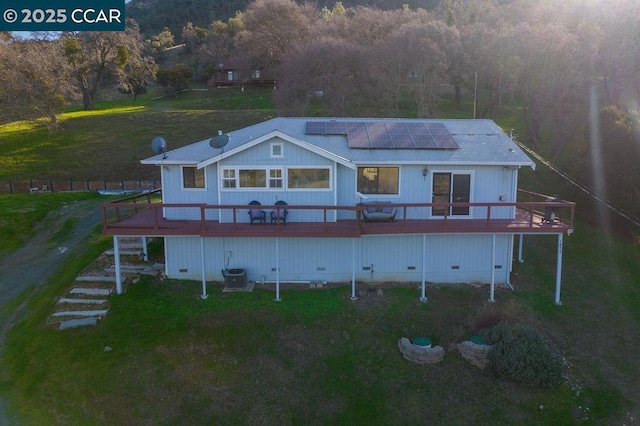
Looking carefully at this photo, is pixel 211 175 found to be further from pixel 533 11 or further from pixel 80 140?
pixel 533 11

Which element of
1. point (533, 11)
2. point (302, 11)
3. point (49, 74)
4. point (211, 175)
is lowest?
point (211, 175)

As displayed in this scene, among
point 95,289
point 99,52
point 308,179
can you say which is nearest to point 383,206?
point 308,179

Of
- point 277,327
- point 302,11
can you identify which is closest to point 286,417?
point 277,327

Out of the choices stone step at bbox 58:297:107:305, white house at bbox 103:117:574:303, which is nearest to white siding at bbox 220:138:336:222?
white house at bbox 103:117:574:303

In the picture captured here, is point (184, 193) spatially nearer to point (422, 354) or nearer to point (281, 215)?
point (281, 215)
